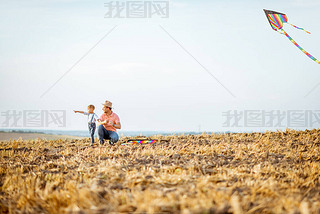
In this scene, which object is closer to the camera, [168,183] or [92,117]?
[168,183]

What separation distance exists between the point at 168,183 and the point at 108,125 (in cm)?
599

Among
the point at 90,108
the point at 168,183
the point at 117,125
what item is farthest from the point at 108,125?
the point at 168,183

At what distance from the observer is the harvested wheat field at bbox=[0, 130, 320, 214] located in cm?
308

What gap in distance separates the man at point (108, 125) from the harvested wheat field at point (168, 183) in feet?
6.67

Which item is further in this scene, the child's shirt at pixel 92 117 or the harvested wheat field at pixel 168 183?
the child's shirt at pixel 92 117

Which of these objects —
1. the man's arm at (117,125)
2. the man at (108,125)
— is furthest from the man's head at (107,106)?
the man's arm at (117,125)

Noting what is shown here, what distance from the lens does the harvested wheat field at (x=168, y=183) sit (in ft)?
10.1

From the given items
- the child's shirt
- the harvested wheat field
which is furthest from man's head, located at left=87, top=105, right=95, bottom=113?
the harvested wheat field

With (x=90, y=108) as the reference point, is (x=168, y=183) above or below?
below

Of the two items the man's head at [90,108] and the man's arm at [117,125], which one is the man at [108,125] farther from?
the man's head at [90,108]

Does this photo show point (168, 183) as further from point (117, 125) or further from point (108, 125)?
point (108, 125)

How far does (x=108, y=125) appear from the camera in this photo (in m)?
9.77

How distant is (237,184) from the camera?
13.2 ft

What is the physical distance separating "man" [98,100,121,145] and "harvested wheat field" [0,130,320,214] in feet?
6.67
